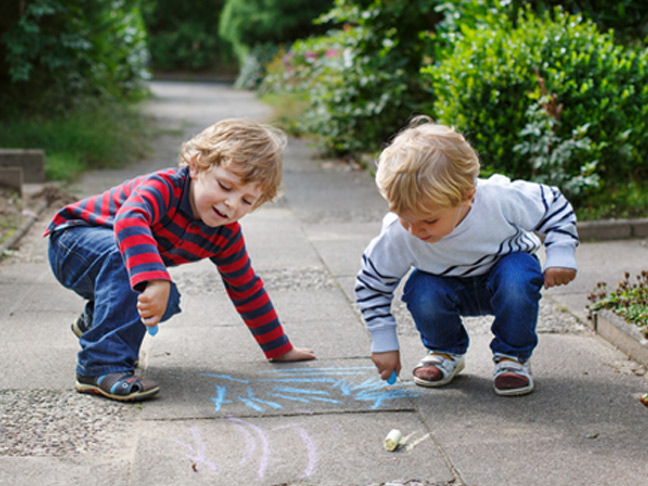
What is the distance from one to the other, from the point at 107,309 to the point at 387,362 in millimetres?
969

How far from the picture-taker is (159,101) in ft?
57.7

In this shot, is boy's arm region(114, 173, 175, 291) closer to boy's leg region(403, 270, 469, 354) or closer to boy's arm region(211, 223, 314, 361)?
boy's arm region(211, 223, 314, 361)

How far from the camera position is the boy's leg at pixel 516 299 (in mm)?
2734

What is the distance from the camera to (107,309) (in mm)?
2785

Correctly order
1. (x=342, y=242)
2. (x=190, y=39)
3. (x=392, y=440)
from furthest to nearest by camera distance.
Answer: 1. (x=190, y=39)
2. (x=342, y=242)
3. (x=392, y=440)

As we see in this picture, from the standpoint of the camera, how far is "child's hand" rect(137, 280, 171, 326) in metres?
2.51

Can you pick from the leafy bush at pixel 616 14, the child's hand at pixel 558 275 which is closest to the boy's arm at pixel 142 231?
the child's hand at pixel 558 275

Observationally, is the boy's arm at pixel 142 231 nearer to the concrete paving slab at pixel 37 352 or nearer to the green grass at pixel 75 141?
the concrete paving slab at pixel 37 352

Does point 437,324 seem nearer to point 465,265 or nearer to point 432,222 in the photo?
point 465,265

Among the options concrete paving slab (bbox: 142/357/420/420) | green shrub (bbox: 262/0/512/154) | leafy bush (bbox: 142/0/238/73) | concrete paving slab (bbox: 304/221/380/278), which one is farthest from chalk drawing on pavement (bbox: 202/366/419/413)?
leafy bush (bbox: 142/0/238/73)

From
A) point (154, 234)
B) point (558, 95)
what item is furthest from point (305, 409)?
point (558, 95)

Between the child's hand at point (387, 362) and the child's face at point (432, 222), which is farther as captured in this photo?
the child's hand at point (387, 362)

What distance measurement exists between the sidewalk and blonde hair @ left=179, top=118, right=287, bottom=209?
0.72m

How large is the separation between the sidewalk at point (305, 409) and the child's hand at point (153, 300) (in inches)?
13.1
